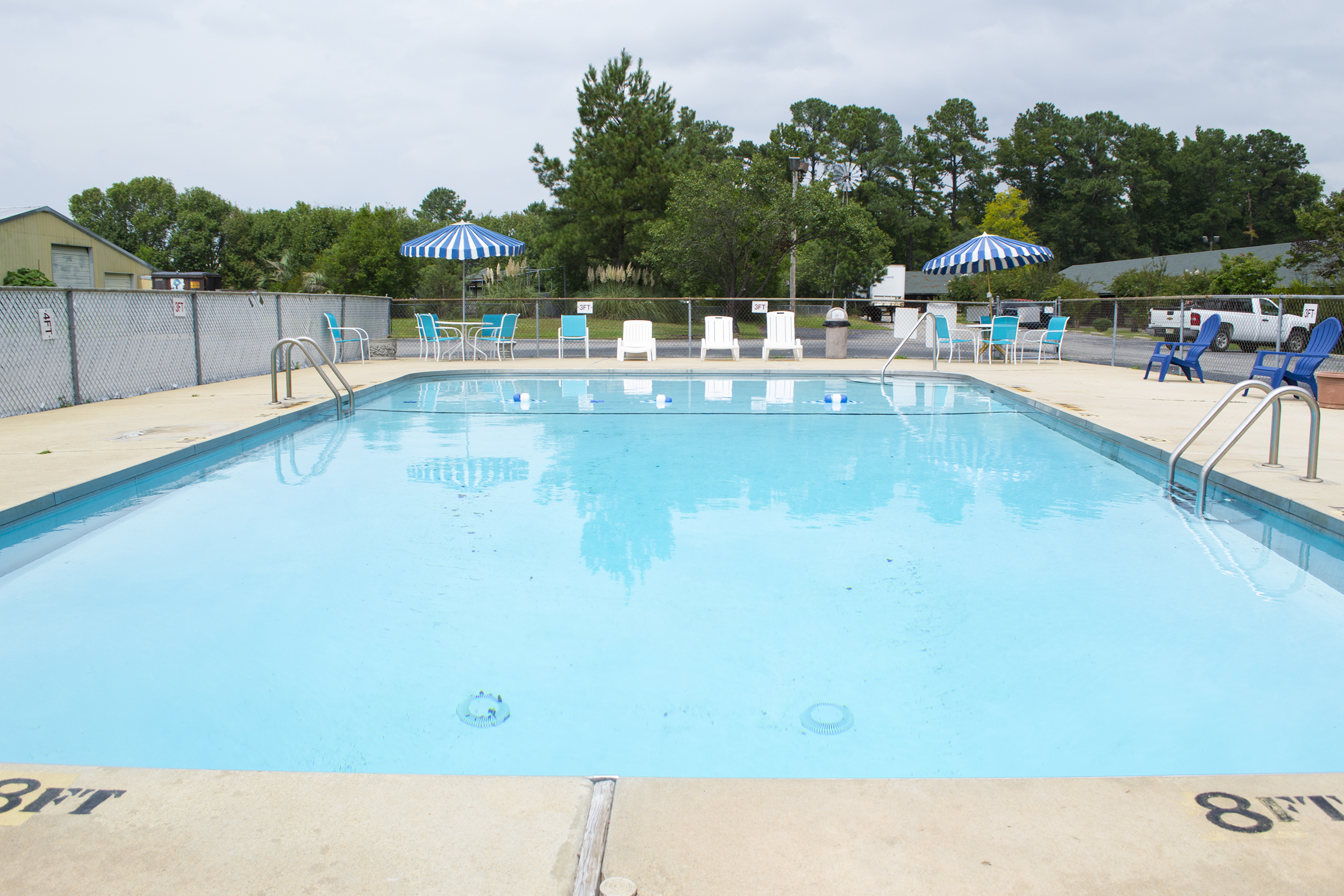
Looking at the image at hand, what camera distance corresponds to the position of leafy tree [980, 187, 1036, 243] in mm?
48938

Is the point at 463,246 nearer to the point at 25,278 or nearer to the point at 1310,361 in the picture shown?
the point at 1310,361

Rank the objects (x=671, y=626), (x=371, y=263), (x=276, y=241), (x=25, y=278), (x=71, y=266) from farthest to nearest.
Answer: (x=276, y=241) → (x=371, y=263) → (x=71, y=266) → (x=25, y=278) → (x=671, y=626)

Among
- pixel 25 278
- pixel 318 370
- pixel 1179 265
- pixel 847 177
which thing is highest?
pixel 847 177

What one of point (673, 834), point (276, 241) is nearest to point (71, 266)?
point (276, 241)

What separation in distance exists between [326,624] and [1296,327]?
74.4 ft

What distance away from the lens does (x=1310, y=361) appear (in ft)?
27.6

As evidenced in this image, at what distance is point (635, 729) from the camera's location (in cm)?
273

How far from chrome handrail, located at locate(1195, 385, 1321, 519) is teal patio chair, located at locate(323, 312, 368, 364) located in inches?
485

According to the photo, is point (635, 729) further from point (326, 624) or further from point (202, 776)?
point (326, 624)

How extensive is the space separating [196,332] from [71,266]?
1196 inches

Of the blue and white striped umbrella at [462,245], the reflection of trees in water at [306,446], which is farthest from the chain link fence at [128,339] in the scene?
the reflection of trees in water at [306,446]

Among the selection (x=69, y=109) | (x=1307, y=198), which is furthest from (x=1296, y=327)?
(x=1307, y=198)

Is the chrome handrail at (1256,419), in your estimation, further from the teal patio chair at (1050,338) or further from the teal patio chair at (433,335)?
the teal patio chair at (433,335)

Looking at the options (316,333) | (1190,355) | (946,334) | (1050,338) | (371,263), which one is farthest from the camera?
(371,263)
